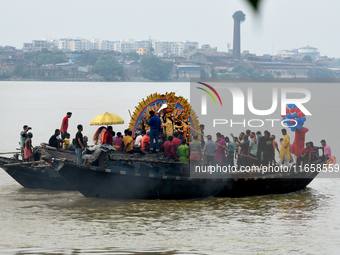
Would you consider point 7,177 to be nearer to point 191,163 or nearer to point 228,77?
point 191,163

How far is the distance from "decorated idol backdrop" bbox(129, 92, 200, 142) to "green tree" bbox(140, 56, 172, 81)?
546 feet

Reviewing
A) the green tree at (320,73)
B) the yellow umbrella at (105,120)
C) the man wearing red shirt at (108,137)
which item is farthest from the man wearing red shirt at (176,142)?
the green tree at (320,73)

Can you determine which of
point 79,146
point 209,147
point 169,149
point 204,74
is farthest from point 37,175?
point 204,74

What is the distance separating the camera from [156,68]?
186875mm

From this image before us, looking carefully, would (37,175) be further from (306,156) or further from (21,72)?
(21,72)

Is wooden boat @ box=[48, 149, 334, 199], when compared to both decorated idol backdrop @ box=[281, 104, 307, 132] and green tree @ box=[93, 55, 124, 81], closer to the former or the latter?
decorated idol backdrop @ box=[281, 104, 307, 132]

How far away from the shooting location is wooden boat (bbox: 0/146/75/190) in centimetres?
1753

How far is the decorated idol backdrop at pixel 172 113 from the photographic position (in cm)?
1764

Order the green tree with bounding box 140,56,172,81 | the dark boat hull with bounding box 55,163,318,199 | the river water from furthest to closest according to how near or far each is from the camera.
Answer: the green tree with bounding box 140,56,172,81
the dark boat hull with bounding box 55,163,318,199
the river water

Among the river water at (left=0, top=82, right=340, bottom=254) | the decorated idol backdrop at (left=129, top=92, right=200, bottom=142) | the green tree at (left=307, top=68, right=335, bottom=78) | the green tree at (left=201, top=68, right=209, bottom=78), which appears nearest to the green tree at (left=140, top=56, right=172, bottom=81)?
the green tree at (left=201, top=68, right=209, bottom=78)

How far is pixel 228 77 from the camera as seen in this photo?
180 m

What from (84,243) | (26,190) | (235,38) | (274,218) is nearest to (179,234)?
(84,243)

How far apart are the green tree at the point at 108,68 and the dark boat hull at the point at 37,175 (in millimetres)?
168643

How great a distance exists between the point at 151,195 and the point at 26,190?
4904mm
